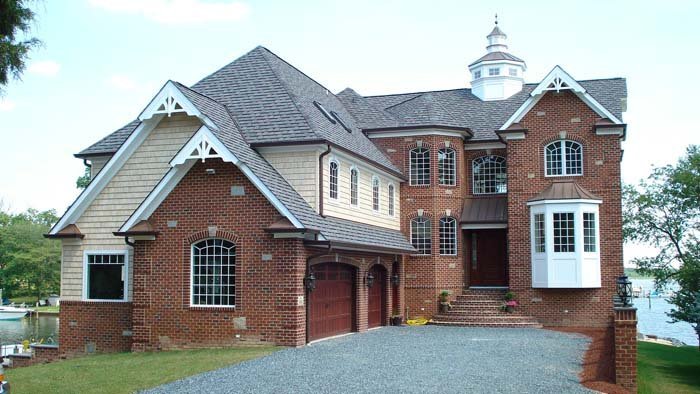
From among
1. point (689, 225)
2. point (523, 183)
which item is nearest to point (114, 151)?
point (523, 183)

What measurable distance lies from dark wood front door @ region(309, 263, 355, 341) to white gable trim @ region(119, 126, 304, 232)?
2423 millimetres

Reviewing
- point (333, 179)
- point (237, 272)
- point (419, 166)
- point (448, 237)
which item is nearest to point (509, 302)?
point (448, 237)

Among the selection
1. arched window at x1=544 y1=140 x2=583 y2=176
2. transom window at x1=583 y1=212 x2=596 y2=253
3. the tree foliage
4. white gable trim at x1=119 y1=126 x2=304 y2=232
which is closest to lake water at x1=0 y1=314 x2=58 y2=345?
the tree foliage

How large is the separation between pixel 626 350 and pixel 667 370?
8525 mm

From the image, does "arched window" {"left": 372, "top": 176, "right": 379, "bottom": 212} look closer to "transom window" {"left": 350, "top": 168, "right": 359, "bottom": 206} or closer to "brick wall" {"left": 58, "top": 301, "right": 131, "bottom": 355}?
"transom window" {"left": 350, "top": 168, "right": 359, "bottom": 206}

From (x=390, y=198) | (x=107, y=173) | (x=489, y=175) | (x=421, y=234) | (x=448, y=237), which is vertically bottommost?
A: (x=448, y=237)

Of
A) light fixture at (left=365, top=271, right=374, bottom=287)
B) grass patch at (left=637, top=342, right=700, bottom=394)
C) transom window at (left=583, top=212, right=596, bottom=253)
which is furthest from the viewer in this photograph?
transom window at (left=583, top=212, right=596, bottom=253)

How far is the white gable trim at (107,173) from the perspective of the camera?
19.4 metres

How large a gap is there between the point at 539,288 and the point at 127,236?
45.9 feet

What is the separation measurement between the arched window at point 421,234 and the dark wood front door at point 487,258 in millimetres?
1856

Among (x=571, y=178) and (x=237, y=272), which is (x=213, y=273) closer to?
(x=237, y=272)

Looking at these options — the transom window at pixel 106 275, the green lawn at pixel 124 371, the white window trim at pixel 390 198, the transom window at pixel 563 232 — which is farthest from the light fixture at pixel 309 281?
the transom window at pixel 563 232

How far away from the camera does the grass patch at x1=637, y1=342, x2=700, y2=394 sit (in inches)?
661

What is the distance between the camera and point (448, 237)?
27141mm
